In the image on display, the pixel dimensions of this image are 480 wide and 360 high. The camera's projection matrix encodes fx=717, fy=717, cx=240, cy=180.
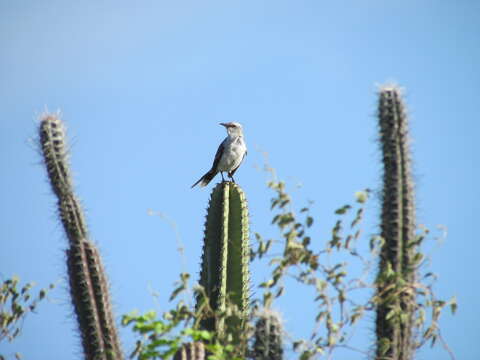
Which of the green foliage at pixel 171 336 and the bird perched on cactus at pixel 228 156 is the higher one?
the bird perched on cactus at pixel 228 156

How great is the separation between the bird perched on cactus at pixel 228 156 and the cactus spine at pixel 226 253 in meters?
3.74

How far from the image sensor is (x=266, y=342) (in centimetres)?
583

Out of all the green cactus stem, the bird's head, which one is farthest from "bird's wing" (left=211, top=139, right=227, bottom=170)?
the green cactus stem

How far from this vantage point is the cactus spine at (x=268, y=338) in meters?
5.83

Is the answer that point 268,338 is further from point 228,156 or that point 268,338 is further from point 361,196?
point 228,156

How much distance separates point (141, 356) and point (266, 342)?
1.37 metres

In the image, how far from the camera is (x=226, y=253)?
22.1ft

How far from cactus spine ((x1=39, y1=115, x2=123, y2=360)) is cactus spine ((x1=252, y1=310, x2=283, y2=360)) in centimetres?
179

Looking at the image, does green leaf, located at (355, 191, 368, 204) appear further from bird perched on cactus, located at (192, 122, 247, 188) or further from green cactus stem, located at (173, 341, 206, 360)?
bird perched on cactus, located at (192, 122, 247, 188)

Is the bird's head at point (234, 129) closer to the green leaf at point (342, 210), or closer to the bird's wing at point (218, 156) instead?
the bird's wing at point (218, 156)

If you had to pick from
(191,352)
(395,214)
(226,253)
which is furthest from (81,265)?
(395,214)

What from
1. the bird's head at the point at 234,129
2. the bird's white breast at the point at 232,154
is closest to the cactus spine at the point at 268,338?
the bird's white breast at the point at 232,154

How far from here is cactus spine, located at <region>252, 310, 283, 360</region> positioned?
5832 mm

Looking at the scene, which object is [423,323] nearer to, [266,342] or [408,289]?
[408,289]
